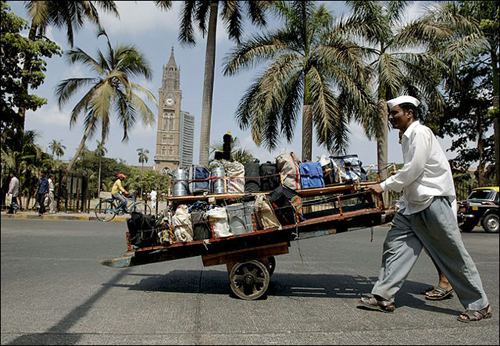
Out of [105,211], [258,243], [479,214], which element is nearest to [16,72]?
[258,243]

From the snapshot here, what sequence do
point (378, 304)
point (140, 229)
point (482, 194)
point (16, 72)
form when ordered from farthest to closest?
point (482, 194) < point (140, 229) < point (378, 304) < point (16, 72)

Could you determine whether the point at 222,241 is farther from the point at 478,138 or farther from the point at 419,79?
the point at 478,138

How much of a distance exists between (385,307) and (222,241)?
5.83 ft

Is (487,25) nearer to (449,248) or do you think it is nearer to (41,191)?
(449,248)

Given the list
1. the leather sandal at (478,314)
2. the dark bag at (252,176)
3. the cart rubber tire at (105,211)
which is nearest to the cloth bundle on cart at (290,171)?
the dark bag at (252,176)

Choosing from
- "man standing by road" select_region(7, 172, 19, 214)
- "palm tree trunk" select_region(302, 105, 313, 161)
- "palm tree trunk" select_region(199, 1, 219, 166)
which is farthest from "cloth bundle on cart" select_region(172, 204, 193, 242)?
"palm tree trunk" select_region(302, 105, 313, 161)

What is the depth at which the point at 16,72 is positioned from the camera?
1.94 meters

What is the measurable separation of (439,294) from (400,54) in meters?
10.9

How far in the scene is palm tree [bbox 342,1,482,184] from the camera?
1134 cm

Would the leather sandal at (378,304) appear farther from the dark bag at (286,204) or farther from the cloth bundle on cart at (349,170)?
the cloth bundle on cart at (349,170)

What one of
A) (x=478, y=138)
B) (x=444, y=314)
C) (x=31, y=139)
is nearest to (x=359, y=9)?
(x=478, y=138)

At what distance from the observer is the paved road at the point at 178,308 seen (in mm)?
2473

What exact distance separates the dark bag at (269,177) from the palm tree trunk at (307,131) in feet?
31.4

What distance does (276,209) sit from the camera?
3775 mm
